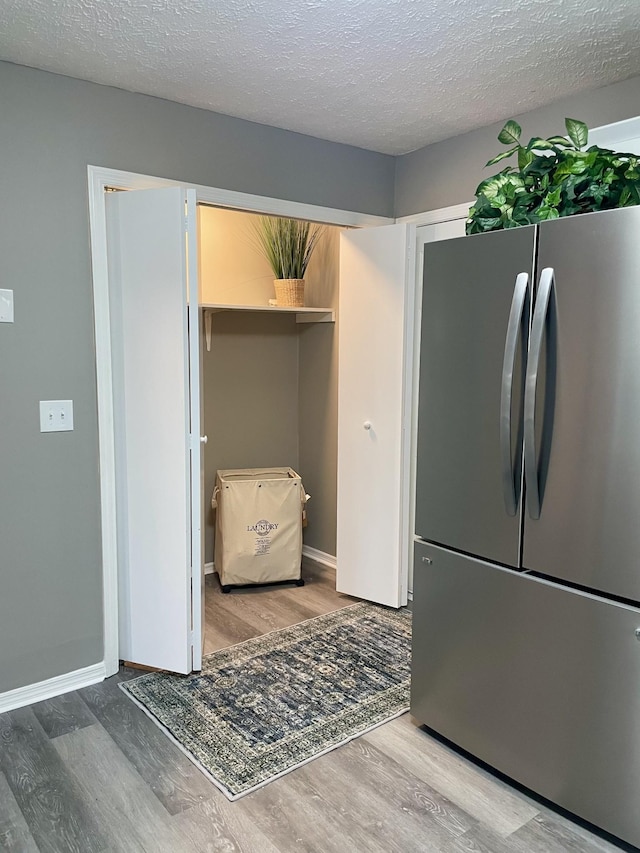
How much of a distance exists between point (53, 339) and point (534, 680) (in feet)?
6.93

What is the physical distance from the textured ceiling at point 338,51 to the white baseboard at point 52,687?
2.38m

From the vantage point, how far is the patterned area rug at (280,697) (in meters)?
2.18

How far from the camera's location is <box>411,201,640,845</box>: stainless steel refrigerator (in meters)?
1.69

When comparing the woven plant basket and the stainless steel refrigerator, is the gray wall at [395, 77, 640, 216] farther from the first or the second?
the stainless steel refrigerator

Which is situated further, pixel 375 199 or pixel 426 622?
pixel 375 199

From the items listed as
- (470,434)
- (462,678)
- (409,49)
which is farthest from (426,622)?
(409,49)

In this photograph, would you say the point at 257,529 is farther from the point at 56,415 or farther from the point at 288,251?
the point at 288,251

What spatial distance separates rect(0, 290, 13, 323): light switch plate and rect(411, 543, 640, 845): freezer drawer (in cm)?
176

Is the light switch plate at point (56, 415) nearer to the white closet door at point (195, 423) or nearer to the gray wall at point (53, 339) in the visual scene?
the gray wall at point (53, 339)

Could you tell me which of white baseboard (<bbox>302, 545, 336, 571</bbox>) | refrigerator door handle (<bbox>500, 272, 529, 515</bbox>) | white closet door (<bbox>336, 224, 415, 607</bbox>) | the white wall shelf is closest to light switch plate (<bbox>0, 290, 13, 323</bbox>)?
the white wall shelf

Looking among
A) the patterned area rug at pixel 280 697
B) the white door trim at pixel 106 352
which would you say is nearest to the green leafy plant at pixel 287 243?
the white door trim at pixel 106 352

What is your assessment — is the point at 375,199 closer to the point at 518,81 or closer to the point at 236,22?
the point at 518,81

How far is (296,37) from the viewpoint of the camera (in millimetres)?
2043

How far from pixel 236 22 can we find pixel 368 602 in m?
2.79
